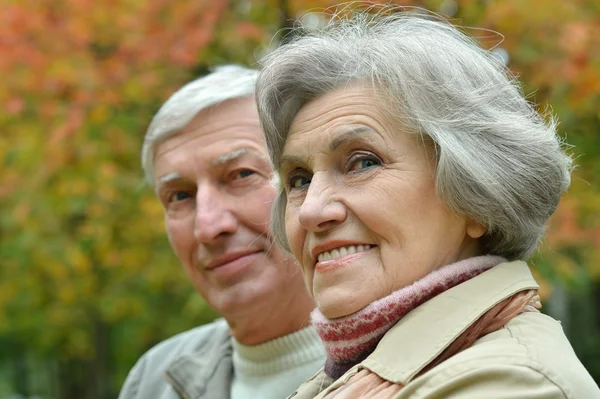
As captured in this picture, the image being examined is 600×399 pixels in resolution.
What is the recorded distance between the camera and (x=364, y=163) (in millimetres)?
2322

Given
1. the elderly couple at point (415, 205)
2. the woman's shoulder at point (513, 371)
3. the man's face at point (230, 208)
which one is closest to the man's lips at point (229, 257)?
the man's face at point (230, 208)

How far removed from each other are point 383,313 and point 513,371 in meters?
0.43

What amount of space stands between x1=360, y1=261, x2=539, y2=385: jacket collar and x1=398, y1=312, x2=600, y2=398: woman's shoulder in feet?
0.21

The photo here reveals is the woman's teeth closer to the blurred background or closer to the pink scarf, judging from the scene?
the pink scarf

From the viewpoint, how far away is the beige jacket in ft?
6.12

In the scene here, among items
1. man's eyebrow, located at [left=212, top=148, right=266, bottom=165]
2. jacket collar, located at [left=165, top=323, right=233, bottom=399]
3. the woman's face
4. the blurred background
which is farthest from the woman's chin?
the blurred background

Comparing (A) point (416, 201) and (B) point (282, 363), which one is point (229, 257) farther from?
(A) point (416, 201)

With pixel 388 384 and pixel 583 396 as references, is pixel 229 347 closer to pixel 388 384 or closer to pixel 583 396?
pixel 388 384

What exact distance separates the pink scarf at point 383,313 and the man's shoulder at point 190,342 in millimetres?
1635

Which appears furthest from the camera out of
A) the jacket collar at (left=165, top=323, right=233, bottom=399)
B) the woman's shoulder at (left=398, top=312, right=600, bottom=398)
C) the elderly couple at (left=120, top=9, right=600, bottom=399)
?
the jacket collar at (left=165, top=323, right=233, bottom=399)

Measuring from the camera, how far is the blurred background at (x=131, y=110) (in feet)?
16.5

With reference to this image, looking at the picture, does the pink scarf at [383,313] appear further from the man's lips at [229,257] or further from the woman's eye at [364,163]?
the man's lips at [229,257]

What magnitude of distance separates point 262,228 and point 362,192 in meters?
1.12

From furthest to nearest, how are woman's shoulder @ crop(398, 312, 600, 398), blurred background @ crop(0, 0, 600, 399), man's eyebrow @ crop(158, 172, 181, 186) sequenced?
1. blurred background @ crop(0, 0, 600, 399)
2. man's eyebrow @ crop(158, 172, 181, 186)
3. woman's shoulder @ crop(398, 312, 600, 398)
